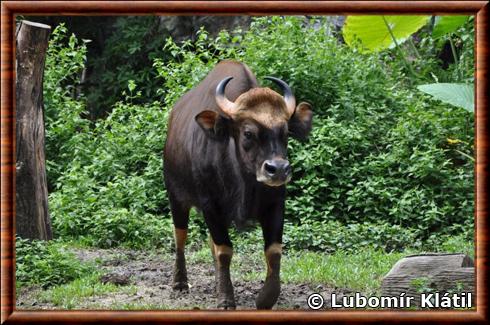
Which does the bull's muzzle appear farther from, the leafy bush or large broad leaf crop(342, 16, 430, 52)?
large broad leaf crop(342, 16, 430, 52)

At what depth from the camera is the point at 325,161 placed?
10.7m

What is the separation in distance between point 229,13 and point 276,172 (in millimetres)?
1363

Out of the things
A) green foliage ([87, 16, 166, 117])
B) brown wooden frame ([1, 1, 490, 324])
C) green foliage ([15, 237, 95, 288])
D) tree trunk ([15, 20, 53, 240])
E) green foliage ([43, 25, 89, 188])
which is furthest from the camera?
green foliage ([87, 16, 166, 117])

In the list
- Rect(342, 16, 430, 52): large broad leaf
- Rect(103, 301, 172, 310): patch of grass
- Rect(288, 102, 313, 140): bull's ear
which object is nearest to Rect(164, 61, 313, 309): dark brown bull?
Rect(288, 102, 313, 140): bull's ear

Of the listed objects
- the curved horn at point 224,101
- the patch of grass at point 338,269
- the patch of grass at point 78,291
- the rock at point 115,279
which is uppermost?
the curved horn at point 224,101

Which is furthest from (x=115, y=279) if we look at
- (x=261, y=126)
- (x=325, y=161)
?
(x=325, y=161)

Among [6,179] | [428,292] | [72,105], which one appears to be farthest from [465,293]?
[72,105]

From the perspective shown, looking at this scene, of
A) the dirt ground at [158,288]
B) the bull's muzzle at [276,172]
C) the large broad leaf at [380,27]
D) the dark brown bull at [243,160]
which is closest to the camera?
the bull's muzzle at [276,172]

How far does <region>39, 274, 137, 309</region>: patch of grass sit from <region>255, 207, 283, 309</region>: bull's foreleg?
127 cm

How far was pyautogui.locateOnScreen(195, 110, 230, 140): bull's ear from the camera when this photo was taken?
6918 millimetres

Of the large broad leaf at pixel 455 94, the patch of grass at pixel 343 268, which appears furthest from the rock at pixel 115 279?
the large broad leaf at pixel 455 94

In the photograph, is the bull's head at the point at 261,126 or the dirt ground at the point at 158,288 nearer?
the bull's head at the point at 261,126

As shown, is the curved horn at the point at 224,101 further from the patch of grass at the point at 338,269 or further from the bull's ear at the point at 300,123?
the patch of grass at the point at 338,269

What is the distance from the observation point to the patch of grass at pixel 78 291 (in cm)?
693
